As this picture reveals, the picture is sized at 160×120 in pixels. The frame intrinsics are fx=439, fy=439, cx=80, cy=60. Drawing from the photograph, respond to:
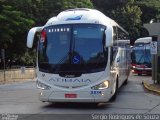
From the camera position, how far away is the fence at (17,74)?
40.5 m

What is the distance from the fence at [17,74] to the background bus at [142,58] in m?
11.0

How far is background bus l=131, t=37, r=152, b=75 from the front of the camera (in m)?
39.9

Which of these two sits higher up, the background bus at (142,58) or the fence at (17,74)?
the background bus at (142,58)

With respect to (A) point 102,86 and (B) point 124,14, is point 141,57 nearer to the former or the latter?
(B) point 124,14

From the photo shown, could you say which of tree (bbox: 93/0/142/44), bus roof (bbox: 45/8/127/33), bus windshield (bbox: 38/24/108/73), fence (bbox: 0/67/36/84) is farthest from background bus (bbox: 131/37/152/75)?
bus windshield (bbox: 38/24/108/73)

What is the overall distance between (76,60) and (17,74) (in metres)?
28.9

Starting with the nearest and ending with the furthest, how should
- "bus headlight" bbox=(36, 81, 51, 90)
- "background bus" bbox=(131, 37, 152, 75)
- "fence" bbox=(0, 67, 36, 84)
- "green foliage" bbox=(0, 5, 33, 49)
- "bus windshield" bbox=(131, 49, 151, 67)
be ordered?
"bus headlight" bbox=(36, 81, 51, 90)
"green foliage" bbox=(0, 5, 33, 49)
"background bus" bbox=(131, 37, 152, 75)
"bus windshield" bbox=(131, 49, 151, 67)
"fence" bbox=(0, 67, 36, 84)

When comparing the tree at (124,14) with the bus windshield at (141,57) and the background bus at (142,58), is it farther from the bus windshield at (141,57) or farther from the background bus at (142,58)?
the bus windshield at (141,57)

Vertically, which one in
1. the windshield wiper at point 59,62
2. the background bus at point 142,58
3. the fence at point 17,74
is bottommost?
the fence at point 17,74

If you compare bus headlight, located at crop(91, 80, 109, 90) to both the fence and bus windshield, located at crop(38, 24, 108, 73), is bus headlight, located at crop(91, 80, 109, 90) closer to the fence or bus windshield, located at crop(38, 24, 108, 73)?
bus windshield, located at crop(38, 24, 108, 73)

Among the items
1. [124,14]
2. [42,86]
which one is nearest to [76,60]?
[42,86]

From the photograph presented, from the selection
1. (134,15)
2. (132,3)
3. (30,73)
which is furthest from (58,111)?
(132,3)

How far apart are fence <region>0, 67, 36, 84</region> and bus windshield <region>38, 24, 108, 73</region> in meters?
25.5

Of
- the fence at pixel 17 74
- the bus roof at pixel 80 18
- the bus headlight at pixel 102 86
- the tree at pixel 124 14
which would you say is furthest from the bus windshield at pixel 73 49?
the tree at pixel 124 14
